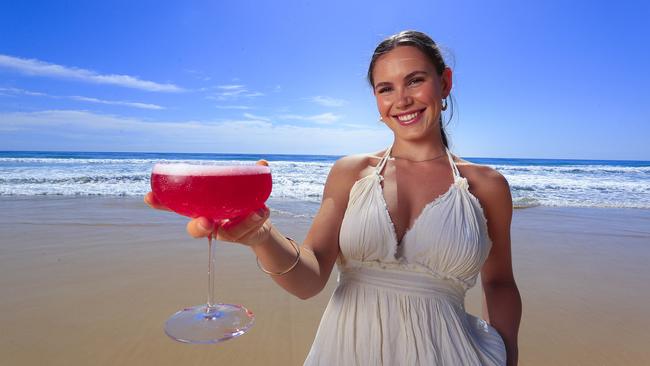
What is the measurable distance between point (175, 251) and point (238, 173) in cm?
414

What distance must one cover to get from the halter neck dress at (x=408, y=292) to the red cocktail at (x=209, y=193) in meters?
0.48

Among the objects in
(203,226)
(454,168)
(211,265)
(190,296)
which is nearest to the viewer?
Result: (203,226)

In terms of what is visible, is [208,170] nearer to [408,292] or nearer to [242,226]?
[242,226]

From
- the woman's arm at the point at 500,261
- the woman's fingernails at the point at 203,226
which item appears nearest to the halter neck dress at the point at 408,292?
the woman's arm at the point at 500,261

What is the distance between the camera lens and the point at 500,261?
6.07 feet

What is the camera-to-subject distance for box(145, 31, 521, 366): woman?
150 centimetres

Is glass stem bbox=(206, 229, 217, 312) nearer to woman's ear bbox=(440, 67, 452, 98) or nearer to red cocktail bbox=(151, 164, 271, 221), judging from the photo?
red cocktail bbox=(151, 164, 271, 221)

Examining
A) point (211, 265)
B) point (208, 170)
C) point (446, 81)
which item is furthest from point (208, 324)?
point (446, 81)

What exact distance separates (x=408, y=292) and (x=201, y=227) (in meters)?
0.86

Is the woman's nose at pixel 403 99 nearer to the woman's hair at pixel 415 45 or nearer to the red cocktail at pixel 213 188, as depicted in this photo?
the woman's hair at pixel 415 45


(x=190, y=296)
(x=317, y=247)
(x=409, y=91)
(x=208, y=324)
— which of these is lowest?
(x=190, y=296)

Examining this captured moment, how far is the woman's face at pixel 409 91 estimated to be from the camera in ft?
5.58

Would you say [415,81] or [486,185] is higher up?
[415,81]

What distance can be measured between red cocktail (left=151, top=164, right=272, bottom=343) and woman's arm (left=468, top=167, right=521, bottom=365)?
107cm
